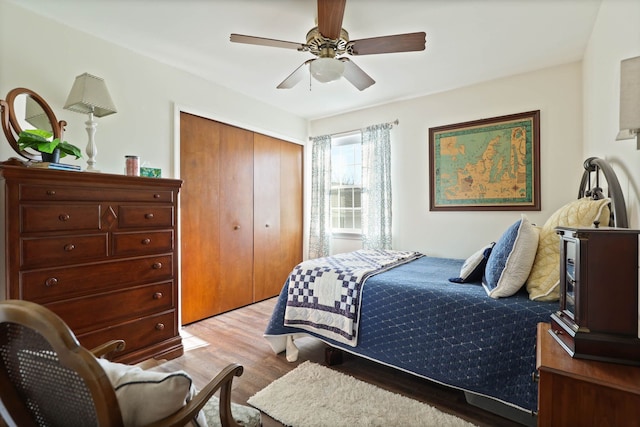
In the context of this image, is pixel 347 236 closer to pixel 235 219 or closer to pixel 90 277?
pixel 235 219

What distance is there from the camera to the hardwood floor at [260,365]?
1.85 metres

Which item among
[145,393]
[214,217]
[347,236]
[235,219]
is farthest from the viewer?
[347,236]

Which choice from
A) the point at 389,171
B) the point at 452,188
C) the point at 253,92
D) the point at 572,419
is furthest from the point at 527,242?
the point at 253,92


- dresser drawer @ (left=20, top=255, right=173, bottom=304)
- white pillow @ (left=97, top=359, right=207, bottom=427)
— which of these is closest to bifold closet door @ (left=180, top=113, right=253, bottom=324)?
dresser drawer @ (left=20, top=255, right=173, bottom=304)

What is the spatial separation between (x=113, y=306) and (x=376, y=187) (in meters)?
3.05

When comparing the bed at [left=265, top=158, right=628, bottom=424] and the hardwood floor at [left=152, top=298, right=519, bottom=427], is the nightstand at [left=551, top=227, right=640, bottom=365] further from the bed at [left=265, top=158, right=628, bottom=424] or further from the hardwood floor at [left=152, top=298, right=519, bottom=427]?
the hardwood floor at [left=152, top=298, right=519, bottom=427]

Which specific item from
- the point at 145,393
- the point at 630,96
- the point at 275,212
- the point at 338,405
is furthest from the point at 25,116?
the point at 630,96

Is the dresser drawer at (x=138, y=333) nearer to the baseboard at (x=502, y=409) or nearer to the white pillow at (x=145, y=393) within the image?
the white pillow at (x=145, y=393)

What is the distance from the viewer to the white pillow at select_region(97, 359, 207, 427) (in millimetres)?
695

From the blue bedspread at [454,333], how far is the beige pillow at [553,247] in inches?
2.9

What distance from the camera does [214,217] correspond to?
3363 millimetres

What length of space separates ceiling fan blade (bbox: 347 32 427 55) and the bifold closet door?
1.91 meters

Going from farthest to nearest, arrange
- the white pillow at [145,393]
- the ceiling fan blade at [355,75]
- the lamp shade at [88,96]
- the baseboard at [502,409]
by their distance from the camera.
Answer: the ceiling fan blade at [355,75], the lamp shade at [88,96], the baseboard at [502,409], the white pillow at [145,393]

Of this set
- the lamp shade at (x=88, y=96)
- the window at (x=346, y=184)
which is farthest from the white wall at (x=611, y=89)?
the lamp shade at (x=88, y=96)
